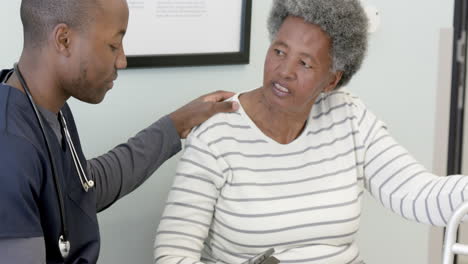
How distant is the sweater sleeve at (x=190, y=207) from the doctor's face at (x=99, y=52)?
0.35 meters

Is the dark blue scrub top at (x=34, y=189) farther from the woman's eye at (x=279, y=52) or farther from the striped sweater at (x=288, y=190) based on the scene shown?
the woman's eye at (x=279, y=52)

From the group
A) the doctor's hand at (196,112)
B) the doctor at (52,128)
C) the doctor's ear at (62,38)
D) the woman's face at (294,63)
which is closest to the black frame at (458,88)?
the woman's face at (294,63)

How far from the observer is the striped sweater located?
1.61 m

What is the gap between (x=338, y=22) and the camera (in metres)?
1.63

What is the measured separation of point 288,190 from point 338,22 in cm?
39

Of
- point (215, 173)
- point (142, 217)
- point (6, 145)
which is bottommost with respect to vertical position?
point (142, 217)

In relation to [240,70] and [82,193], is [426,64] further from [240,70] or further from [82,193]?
[82,193]

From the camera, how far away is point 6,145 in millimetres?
1115

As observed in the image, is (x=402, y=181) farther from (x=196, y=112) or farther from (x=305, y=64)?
(x=196, y=112)

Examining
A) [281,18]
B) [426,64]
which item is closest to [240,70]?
[281,18]

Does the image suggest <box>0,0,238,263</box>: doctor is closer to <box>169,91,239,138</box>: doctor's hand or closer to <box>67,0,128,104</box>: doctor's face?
<box>67,0,128,104</box>: doctor's face

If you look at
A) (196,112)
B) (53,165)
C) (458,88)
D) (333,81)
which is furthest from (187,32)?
(458,88)

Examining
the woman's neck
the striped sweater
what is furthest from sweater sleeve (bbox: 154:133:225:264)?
the woman's neck

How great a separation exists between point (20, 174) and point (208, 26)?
887mm
